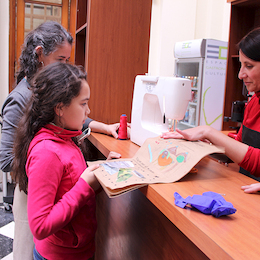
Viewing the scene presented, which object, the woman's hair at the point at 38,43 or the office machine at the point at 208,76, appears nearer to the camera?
the woman's hair at the point at 38,43

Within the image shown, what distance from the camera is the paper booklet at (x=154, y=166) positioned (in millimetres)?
894

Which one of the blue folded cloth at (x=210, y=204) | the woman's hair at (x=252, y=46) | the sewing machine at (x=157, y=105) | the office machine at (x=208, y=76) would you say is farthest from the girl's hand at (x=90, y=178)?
the office machine at (x=208, y=76)

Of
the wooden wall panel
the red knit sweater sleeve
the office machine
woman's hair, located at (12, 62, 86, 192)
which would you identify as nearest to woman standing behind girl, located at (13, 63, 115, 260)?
woman's hair, located at (12, 62, 86, 192)

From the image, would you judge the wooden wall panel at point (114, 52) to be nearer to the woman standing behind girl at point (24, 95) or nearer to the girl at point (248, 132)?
the woman standing behind girl at point (24, 95)

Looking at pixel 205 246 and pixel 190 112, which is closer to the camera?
pixel 205 246

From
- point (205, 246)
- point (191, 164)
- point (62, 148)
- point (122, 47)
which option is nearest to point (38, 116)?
point (62, 148)

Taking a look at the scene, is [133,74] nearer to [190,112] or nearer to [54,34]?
[54,34]

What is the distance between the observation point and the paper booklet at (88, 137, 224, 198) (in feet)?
2.93

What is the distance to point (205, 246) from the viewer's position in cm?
63

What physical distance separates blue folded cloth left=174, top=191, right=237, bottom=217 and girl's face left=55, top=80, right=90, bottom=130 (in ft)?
1.56

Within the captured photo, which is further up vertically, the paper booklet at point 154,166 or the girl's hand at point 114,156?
the paper booklet at point 154,166

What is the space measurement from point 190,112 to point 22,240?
3.09 m

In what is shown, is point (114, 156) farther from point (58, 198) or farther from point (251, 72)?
point (251, 72)

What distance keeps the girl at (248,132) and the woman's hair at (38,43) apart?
0.68 meters
